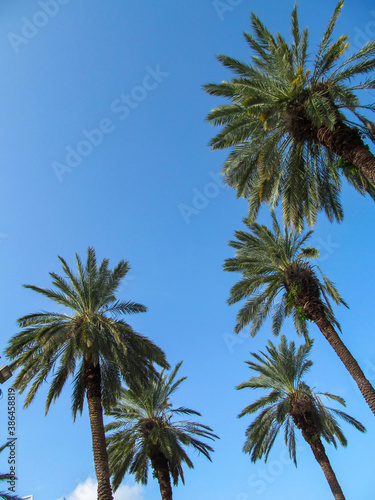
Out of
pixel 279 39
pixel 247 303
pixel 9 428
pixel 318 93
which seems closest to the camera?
pixel 318 93

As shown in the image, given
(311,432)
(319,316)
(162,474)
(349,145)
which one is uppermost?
(349,145)

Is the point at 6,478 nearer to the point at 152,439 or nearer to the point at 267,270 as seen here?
the point at 152,439

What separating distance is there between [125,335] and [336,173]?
1062 centimetres

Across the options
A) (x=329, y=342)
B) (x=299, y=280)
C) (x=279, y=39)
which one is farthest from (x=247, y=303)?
(x=279, y=39)

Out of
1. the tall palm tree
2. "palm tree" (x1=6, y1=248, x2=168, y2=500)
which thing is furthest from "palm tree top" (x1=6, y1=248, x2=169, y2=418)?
the tall palm tree

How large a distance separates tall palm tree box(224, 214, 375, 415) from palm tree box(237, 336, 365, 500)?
2.61m

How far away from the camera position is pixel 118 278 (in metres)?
17.8

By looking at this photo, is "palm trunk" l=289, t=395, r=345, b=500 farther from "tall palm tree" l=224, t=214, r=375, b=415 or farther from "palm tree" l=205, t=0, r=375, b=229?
"palm tree" l=205, t=0, r=375, b=229

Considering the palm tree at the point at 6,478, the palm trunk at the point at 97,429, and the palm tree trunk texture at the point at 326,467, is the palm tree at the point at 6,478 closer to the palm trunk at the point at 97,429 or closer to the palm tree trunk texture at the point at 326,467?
the palm trunk at the point at 97,429

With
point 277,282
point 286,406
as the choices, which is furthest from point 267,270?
point 286,406

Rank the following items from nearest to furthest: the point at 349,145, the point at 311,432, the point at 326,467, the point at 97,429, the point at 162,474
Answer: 1. the point at 349,145
2. the point at 97,429
3. the point at 326,467
4. the point at 162,474
5. the point at 311,432

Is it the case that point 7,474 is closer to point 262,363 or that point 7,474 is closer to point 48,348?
point 48,348

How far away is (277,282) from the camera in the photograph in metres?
19.3

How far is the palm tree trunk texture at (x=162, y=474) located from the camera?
1953 centimetres
